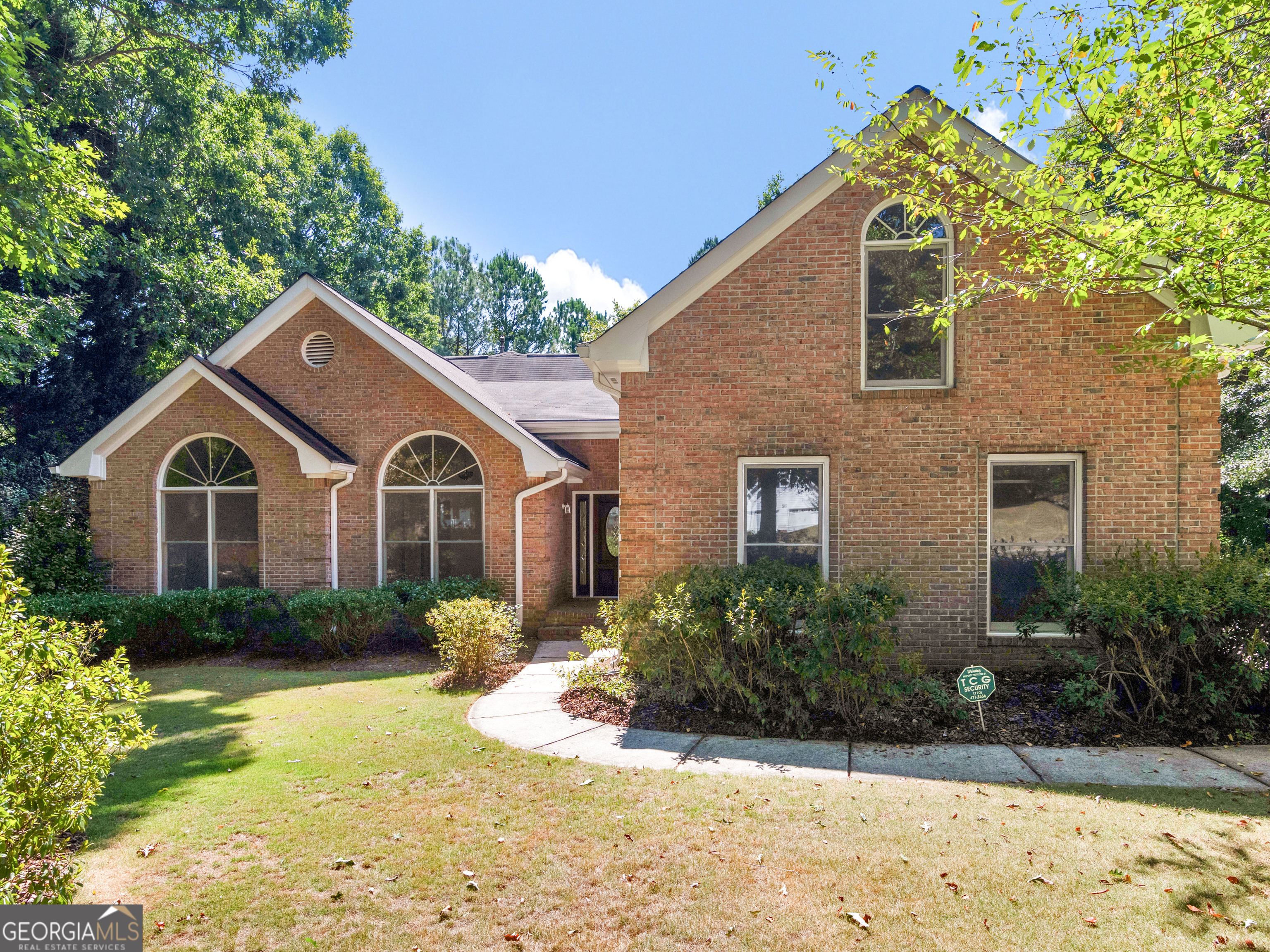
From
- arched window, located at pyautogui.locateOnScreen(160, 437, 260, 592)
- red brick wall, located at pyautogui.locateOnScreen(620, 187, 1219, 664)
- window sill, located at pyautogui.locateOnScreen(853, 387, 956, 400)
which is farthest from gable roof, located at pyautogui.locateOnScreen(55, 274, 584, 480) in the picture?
window sill, located at pyautogui.locateOnScreen(853, 387, 956, 400)

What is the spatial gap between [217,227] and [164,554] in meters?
13.8

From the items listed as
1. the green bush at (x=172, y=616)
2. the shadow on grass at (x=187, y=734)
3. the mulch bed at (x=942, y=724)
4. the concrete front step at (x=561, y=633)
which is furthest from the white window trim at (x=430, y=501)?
the mulch bed at (x=942, y=724)

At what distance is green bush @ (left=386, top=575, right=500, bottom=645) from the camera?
1049 centimetres

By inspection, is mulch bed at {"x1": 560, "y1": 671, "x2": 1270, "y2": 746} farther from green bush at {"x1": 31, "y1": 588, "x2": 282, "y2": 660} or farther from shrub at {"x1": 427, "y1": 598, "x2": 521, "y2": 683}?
green bush at {"x1": 31, "y1": 588, "x2": 282, "y2": 660}

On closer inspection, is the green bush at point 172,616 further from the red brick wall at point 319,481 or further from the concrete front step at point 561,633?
the concrete front step at point 561,633

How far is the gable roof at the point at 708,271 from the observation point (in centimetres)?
806

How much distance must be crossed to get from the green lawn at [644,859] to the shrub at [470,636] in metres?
2.74

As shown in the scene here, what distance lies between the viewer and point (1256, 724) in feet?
19.7

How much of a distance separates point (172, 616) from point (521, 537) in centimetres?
574

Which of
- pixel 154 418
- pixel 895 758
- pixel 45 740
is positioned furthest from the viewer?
pixel 154 418

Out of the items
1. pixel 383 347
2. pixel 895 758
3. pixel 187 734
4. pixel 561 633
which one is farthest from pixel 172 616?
pixel 895 758

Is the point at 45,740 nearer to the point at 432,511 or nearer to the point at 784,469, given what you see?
the point at 784,469

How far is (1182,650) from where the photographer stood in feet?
19.8

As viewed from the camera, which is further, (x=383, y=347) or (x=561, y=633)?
(x=383, y=347)
